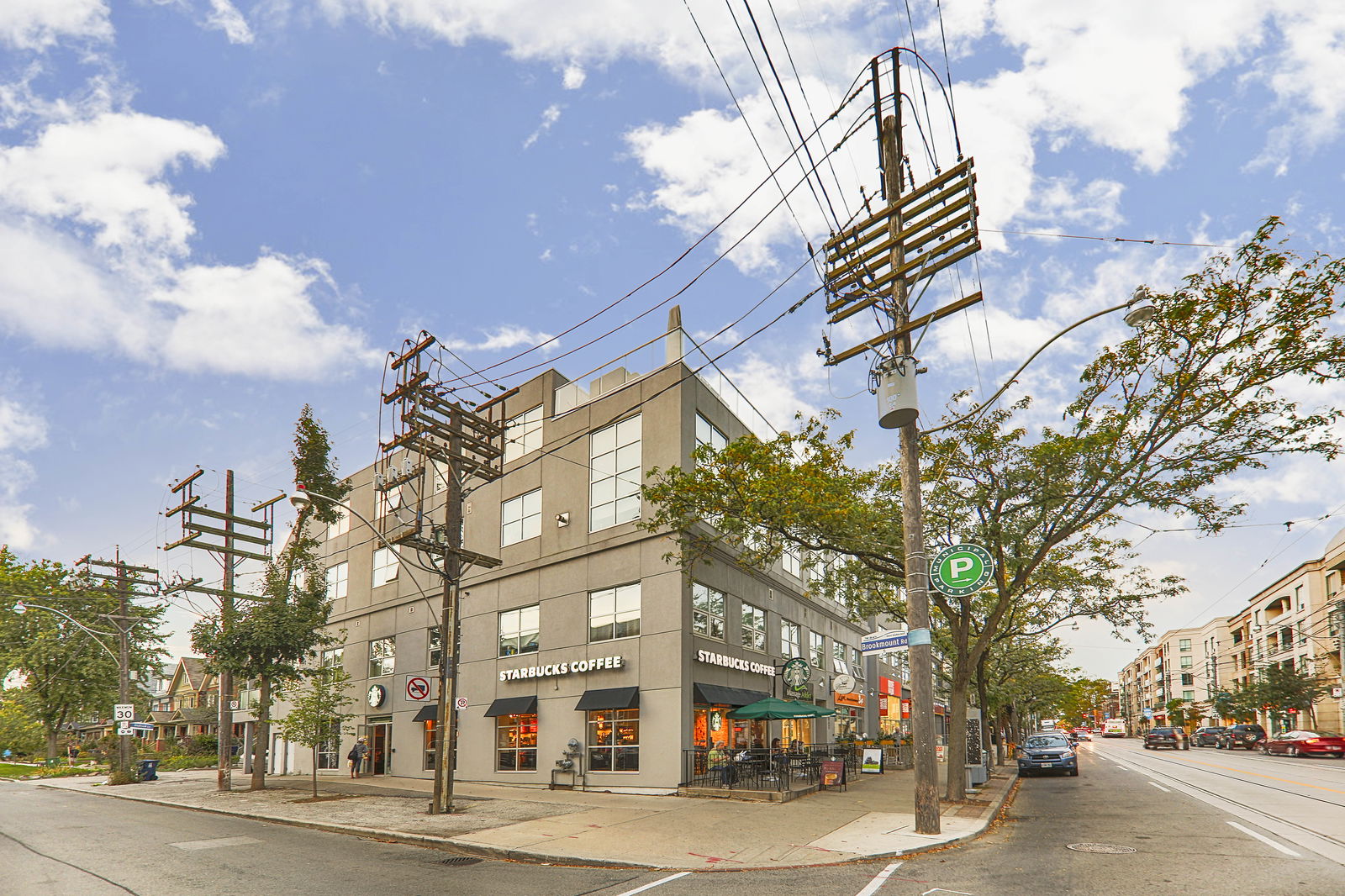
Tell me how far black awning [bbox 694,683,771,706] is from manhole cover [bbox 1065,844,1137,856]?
39.3 ft

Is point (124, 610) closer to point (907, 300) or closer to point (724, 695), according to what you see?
point (724, 695)

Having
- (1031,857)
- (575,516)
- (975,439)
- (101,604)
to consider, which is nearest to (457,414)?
(575,516)

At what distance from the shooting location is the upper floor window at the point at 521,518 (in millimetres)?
28219

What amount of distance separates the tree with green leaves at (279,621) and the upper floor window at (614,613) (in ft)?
29.3

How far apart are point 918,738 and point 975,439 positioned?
780 cm

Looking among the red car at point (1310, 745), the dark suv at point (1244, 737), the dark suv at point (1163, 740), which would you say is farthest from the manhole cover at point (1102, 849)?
the dark suv at point (1163, 740)

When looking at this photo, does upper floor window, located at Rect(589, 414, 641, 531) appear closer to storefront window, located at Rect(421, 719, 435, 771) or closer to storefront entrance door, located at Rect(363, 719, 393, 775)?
storefront window, located at Rect(421, 719, 435, 771)

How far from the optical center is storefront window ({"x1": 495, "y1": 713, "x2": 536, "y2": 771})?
1025 inches

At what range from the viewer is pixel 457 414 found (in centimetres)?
2033

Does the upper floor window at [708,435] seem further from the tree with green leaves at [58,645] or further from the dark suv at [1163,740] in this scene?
the dark suv at [1163,740]

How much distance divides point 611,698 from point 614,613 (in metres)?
2.54

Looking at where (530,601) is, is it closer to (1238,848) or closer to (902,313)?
(902,313)

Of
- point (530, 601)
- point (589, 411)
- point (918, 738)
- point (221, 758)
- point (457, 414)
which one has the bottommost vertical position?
point (221, 758)

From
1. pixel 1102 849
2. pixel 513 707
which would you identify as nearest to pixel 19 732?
pixel 513 707
